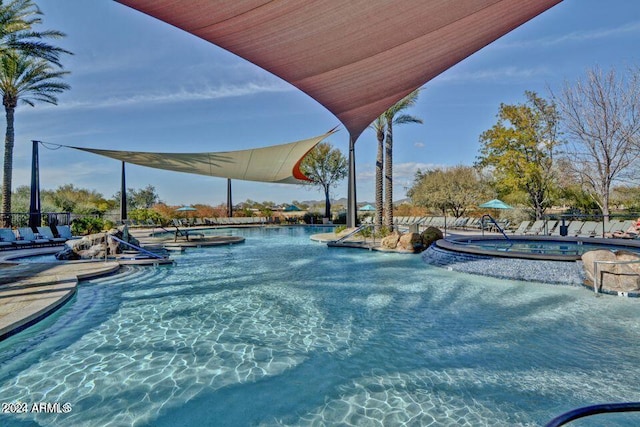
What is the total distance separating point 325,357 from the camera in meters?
3.21

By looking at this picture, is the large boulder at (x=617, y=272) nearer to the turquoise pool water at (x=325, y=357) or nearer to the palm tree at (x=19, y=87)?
the turquoise pool water at (x=325, y=357)

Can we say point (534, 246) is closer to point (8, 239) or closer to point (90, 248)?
point (90, 248)

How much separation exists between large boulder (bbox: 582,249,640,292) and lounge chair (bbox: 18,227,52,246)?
1412 cm

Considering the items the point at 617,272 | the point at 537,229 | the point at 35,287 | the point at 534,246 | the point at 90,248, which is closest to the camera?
the point at 35,287

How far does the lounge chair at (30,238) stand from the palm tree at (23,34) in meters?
5.77

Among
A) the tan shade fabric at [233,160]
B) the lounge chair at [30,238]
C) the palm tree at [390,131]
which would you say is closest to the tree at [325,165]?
the tan shade fabric at [233,160]

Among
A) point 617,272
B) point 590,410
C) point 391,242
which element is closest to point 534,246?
point 391,242

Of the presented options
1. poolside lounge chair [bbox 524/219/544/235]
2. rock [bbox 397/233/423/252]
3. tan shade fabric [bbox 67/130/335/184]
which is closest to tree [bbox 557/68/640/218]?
poolside lounge chair [bbox 524/219/544/235]

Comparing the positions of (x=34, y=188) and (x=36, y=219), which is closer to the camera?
(x=34, y=188)

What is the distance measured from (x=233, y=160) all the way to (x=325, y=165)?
14305 mm

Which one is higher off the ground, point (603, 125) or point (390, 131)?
point (603, 125)

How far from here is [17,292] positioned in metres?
4.49

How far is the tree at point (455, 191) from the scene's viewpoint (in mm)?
22891

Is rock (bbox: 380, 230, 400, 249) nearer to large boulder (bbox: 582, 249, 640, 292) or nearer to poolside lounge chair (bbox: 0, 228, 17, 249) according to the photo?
large boulder (bbox: 582, 249, 640, 292)
